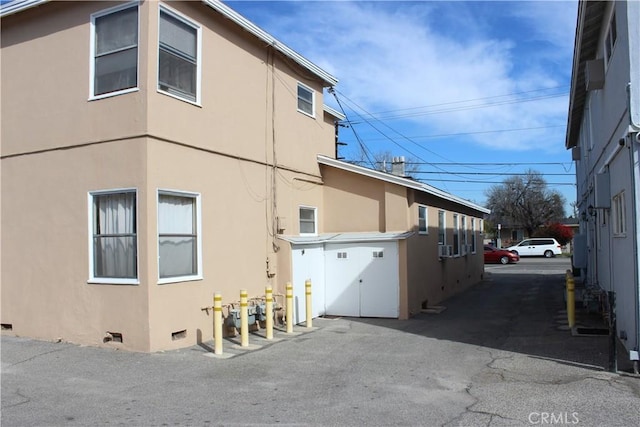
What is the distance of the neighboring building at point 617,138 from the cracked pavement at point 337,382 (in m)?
1.25

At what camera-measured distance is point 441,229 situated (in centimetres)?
1811

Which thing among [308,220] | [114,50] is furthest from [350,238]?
[114,50]

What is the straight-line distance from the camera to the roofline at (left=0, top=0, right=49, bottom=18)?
407 inches

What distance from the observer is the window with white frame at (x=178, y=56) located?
32.6ft

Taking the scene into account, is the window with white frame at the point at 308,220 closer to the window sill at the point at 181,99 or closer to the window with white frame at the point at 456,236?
the window sill at the point at 181,99

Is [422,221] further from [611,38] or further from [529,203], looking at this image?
[529,203]

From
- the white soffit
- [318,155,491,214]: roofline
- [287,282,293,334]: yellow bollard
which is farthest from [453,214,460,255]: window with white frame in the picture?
[287,282,293,334]: yellow bollard

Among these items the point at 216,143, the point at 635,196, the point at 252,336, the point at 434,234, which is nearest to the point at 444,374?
the point at 635,196

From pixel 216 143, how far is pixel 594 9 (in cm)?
812

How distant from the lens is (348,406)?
21.1 feet

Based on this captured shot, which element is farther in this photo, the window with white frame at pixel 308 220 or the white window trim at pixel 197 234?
the window with white frame at pixel 308 220

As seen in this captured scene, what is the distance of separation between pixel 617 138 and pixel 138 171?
813cm

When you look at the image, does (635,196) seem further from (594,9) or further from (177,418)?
(177,418)

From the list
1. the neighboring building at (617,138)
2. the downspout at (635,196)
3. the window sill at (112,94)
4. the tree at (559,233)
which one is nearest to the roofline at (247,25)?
the window sill at (112,94)
